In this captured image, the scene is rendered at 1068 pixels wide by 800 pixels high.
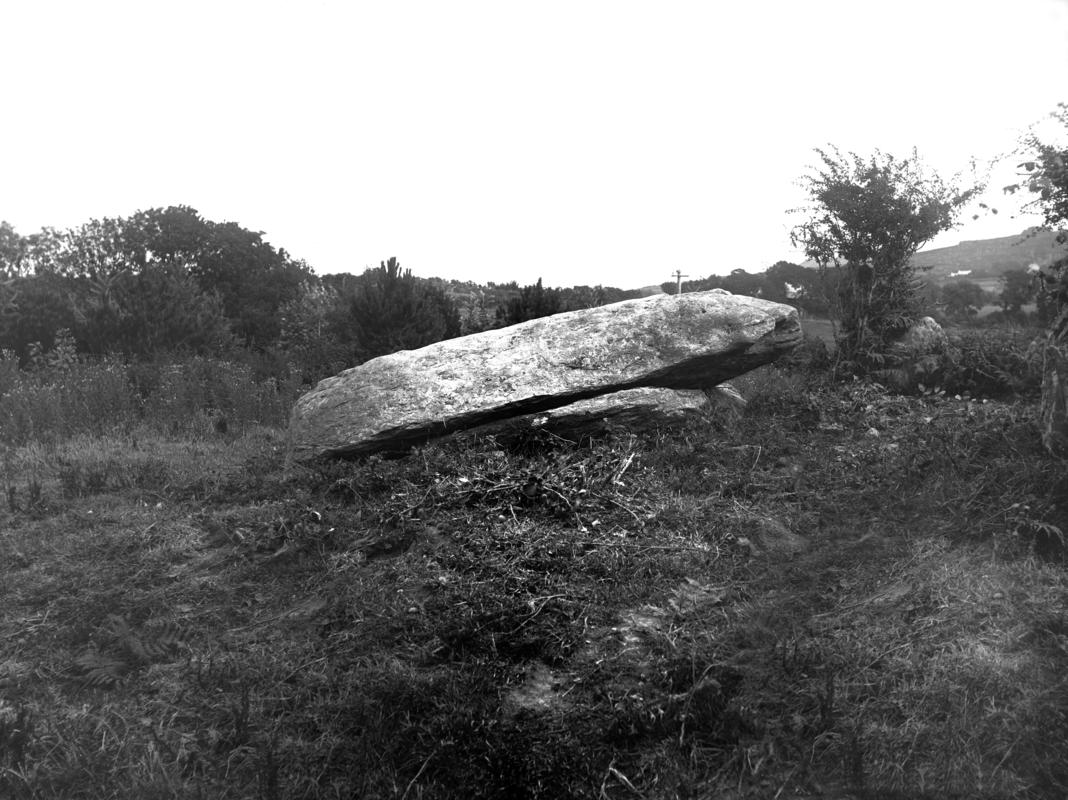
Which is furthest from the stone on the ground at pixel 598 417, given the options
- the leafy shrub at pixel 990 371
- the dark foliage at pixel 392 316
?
the dark foliage at pixel 392 316

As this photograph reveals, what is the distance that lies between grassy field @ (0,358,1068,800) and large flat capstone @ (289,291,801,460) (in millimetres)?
312

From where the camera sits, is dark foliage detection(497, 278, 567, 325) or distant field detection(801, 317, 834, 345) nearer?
dark foliage detection(497, 278, 567, 325)

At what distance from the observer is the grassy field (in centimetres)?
309

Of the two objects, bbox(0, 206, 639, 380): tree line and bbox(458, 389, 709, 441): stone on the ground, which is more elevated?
bbox(0, 206, 639, 380): tree line

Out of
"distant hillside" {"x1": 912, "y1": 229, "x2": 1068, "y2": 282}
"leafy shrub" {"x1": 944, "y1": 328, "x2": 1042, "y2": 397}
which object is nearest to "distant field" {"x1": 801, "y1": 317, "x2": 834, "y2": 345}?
"distant hillside" {"x1": 912, "y1": 229, "x2": 1068, "y2": 282}

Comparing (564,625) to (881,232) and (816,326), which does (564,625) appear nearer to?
(881,232)

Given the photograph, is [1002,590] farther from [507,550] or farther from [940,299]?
[940,299]

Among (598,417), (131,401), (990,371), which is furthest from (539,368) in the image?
(131,401)

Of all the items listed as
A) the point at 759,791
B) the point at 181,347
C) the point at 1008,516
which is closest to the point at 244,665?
the point at 759,791

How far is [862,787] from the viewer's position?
2.83 metres

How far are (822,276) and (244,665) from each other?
839cm

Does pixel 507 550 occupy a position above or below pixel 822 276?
below

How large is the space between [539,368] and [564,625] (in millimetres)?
2825

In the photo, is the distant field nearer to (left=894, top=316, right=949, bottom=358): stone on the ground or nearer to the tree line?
(left=894, top=316, right=949, bottom=358): stone on the ground
